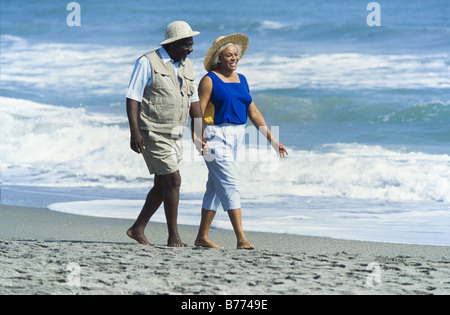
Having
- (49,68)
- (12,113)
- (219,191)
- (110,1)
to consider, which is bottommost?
(219,191)

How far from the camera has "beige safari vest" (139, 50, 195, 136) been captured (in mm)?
4742

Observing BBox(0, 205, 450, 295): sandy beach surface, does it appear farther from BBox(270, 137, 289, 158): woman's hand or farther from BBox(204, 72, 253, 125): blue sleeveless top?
BBox(204, 72, 253, 125): blue sleeveless top

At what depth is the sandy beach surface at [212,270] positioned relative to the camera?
12.2 feet

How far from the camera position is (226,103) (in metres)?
4.93

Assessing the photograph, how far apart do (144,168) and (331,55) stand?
37.9ft

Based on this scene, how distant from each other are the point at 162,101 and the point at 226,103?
1.53 feet

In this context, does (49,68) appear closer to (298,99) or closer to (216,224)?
(298,99)

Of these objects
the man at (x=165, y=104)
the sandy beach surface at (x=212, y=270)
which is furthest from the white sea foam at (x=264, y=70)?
the man at (x=165, y=104)

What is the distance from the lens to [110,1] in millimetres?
29922

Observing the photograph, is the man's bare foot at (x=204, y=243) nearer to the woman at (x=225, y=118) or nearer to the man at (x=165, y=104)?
the woman at (x=225, y=118)

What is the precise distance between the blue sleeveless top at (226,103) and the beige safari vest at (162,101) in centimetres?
24

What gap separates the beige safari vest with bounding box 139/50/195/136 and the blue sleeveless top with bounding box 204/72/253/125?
240mm
